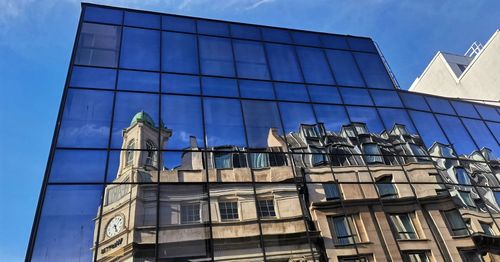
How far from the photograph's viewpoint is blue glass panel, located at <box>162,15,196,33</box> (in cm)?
2397

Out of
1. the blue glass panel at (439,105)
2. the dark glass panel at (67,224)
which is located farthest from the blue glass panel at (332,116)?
the dark glass panel at (67,224)

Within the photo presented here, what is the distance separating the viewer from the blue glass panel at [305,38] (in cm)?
2657

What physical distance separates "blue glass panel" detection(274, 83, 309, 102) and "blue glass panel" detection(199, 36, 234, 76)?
9.58ft

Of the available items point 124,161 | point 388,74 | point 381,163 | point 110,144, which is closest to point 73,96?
point 110,144

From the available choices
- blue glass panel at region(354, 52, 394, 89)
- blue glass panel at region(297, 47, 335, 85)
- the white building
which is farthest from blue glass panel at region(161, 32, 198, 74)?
the white building

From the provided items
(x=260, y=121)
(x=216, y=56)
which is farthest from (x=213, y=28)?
(x=260, y=121)

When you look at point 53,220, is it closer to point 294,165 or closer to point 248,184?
point 248,184

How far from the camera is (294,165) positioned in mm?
18734

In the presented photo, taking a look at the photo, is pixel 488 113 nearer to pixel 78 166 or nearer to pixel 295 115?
pixel 295 115

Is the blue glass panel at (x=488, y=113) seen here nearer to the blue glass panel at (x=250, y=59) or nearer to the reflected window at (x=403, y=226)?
the reflected window at (x=403, y=226)

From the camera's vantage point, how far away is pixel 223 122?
19.5 metres

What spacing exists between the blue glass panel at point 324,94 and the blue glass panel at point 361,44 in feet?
19.1

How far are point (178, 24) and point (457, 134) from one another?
19384 mm

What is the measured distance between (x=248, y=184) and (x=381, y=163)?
761 cm
